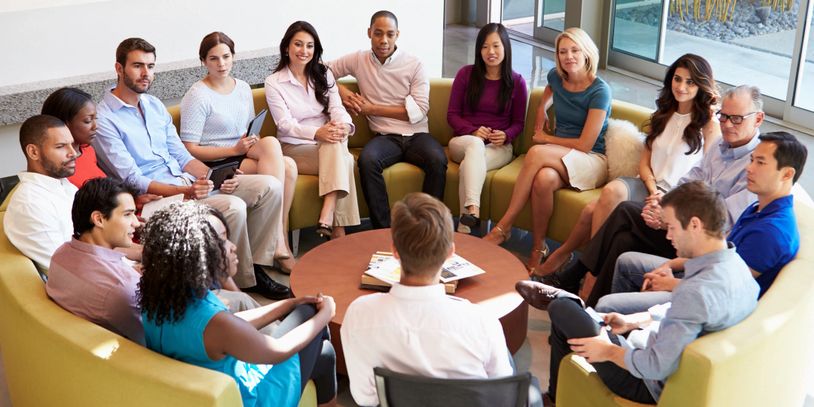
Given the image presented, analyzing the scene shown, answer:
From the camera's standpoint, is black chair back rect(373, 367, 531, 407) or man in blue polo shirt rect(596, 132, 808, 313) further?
man in blue polo shirt rect(596, 132, 808, 313)

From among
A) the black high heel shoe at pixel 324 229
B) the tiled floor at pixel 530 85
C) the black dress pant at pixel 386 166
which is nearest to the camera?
the tiled floor at pixel 530 85

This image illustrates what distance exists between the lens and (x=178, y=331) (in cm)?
262

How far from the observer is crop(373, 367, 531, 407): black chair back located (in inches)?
92.1

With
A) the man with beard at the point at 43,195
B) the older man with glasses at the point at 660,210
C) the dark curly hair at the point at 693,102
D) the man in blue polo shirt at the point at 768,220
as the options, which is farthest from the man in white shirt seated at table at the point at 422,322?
the dark curly hair at the point at 693,102

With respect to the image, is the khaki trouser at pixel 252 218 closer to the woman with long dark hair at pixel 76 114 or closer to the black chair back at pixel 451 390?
the woman with long dark hair at pixel 76 114

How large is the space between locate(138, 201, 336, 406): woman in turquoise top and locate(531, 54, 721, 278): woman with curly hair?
205 cm

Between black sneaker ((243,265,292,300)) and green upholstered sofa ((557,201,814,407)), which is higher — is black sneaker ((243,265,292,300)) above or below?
below

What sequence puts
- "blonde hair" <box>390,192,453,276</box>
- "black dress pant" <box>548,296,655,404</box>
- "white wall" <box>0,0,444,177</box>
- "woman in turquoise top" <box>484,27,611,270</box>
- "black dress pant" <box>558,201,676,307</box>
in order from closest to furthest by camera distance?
"blonde hair" <box>390,192,453,276</box>
"black dress pant" <box>548,296,655,404</box>
"black dress pant" <box>558,201,676,307</box>
"woman in turquoise top" <box>484,27,611,270</box>
"white wall" <box>0,0,444,177</box>

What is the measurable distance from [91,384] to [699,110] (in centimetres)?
298

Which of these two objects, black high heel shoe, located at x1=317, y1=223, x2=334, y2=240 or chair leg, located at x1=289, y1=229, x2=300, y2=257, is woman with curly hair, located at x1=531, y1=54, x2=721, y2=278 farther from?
chair leg, located at x1=289, y1=229, x2=300, y2=257

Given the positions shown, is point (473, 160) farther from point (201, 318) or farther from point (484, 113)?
point (201, 318)

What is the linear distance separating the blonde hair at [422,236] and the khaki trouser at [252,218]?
2.06 meters

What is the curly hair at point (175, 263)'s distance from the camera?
259 cm

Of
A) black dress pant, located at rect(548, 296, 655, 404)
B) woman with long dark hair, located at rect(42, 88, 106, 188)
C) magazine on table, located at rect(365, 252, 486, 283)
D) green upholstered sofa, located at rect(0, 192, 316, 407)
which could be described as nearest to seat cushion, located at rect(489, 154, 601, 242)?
magazine on table, located at rect(365, 252, 486, 283)
